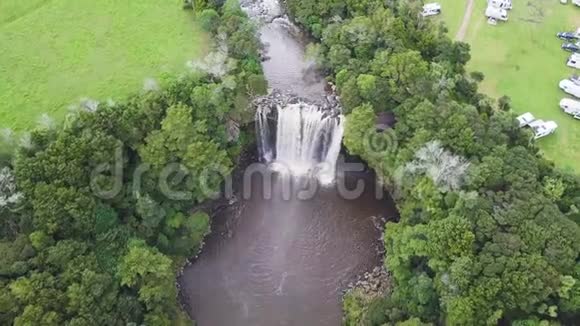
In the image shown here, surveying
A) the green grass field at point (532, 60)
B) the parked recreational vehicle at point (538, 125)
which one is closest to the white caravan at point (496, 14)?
the green grass field at point (532, 60)

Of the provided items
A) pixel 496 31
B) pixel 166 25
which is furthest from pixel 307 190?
pixel 496 31

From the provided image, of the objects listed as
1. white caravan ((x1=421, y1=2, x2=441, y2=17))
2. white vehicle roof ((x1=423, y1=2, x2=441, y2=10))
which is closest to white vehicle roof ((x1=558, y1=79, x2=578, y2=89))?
white caravan ((x1=421, y1=2, x2=441, y2=17))

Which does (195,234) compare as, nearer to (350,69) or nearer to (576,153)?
(350,69)

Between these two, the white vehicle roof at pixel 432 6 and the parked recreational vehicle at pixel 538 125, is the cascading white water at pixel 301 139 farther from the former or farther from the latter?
the white vehicle roof at pixel 432 6

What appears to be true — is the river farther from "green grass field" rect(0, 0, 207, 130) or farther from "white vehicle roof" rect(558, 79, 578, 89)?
"white vehicle roof" rect(558, 79, 578, 89)

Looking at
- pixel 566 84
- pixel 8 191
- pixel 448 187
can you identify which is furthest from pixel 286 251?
pixel 566 84

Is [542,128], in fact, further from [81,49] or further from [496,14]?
[81,49]
